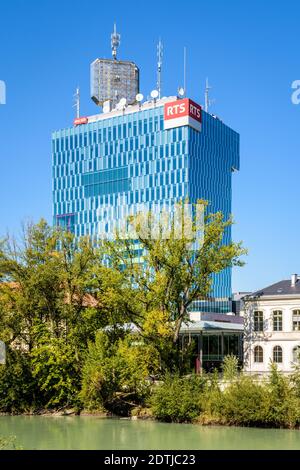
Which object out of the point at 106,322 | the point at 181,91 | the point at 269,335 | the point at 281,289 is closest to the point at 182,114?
the point at 181,91

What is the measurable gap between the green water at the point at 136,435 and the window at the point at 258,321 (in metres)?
18.1

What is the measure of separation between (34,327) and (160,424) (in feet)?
43.7

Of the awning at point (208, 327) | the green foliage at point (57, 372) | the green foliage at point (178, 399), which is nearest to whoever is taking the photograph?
the green foliage at point (178, 399)

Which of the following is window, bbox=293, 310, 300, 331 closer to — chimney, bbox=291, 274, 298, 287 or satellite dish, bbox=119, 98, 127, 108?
chimney, bbox=291, 274, 298, 287

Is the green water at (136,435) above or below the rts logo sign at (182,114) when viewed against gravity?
below

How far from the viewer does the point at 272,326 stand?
61.8 metres

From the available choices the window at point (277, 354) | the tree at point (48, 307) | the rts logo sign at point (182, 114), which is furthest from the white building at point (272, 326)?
the rts logo sign at point (182, 114)

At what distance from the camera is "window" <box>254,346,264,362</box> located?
62094 millimetres

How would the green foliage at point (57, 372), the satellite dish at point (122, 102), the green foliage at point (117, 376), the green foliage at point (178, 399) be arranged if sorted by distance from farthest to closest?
the satellite dish at point (122, 102) < the green foliage at point (57, 372) < the green foliage at point (117, 376) < the green foliage at point (178, 399)

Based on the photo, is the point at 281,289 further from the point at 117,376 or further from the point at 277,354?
the point at 117,376

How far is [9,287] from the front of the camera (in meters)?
56.1

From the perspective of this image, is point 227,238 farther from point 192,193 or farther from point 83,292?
point 83,292

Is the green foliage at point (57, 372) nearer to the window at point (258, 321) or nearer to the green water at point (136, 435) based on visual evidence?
the green water at point (136, 435)

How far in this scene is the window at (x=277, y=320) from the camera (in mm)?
61531
